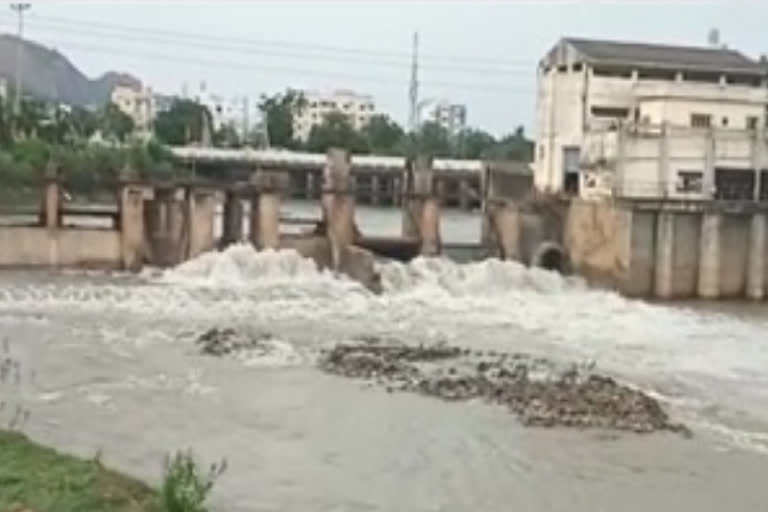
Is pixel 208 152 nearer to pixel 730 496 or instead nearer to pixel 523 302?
pixel 523 302

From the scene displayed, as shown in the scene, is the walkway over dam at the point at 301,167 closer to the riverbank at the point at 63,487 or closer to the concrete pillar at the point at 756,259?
the concrete pillar at the point at 756,259

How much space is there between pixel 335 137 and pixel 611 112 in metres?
49.5

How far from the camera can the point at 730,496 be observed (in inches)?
527

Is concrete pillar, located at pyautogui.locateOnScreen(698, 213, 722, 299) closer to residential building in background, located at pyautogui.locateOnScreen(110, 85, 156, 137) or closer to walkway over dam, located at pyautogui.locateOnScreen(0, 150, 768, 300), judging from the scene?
walkway over dam, located at pyautogui.locateOnScreen(0, 150, 768, 300)

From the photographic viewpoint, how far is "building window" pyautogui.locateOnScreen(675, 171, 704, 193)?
34.4 m

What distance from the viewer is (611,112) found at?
38625 mm

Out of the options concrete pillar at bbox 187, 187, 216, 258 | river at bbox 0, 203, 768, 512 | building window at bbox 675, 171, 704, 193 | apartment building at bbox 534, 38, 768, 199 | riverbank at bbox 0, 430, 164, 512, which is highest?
apartment building at bbox 534, 38, 768, 199

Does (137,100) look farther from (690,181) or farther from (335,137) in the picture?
(690,181)

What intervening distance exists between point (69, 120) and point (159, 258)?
5463 cm

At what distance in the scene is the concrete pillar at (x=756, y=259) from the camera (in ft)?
105

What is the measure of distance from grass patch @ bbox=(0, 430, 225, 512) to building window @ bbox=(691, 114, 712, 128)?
30890mm

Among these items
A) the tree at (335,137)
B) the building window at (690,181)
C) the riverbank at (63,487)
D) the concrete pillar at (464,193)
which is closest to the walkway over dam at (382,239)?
the building window at (690,181)

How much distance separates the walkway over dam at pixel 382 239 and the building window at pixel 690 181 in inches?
67.1

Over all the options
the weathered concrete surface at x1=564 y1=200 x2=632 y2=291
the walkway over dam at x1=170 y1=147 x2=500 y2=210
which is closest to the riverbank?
the weathered concrete surface at x1=564 y1=200 x2=632 y2=291
